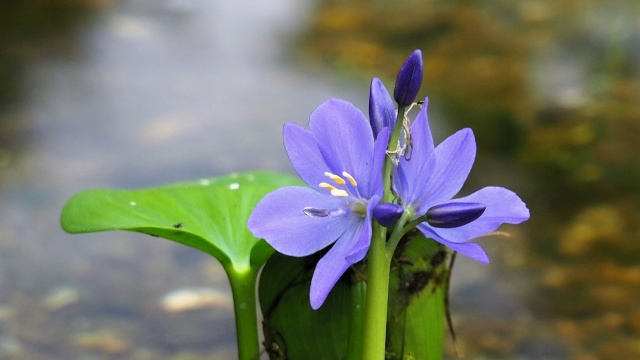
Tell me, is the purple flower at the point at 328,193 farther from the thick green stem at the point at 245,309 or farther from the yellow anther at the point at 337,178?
the thick green stem at the point at 245,309

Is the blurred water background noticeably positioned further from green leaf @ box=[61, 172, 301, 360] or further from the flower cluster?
the flower cluster

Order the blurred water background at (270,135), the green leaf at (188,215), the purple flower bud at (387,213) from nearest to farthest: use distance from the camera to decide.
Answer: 1. the purple flower bud at (387,213)
2. the green leaf at (188,215)
3. the blurred water background at (270,135)

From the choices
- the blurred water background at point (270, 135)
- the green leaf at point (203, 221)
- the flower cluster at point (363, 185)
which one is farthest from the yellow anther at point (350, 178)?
the blurred water background at point (270, 135)

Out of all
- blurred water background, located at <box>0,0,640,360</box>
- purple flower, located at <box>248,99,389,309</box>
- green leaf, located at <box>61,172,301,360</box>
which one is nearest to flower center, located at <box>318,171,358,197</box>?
purple flower, located at <box>248,99,389,309</box>

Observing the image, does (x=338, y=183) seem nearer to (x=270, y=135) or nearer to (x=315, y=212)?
(x=315, y=212)

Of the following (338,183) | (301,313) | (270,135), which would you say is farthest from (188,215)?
(270,135)

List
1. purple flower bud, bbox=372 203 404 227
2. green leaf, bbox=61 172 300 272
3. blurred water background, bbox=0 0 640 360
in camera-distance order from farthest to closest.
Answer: blurred water background, bbox=0 0 640 360, green leaf, bbox=61 172 300 272, purple flower bud, bbox=372 203 404 227
